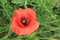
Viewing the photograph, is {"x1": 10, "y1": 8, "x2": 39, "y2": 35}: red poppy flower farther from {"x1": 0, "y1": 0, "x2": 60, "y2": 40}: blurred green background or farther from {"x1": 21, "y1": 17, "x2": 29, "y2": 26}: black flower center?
{"x1": 0, "y1": 0, "x2": 60, "y2": 40}: blurred green background

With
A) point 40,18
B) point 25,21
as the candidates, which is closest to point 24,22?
point 25,21

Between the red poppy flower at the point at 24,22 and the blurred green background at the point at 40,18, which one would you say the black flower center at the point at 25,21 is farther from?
the blurred green background at the point at 40,18

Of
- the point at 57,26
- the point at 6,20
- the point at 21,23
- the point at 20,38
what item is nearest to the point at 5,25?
the point at 6,20

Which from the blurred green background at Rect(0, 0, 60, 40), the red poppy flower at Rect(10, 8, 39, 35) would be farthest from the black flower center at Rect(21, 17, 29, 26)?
the blurred green background at Rect(0, 0, 60, 40)

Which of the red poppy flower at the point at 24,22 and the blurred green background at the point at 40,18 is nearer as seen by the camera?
the red poppy flower at the point at 24,22

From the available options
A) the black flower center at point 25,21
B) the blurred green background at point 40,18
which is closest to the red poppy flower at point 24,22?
the black flower center at point 25,21

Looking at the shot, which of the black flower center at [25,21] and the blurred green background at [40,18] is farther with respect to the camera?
the blurred green background at [40,18]
